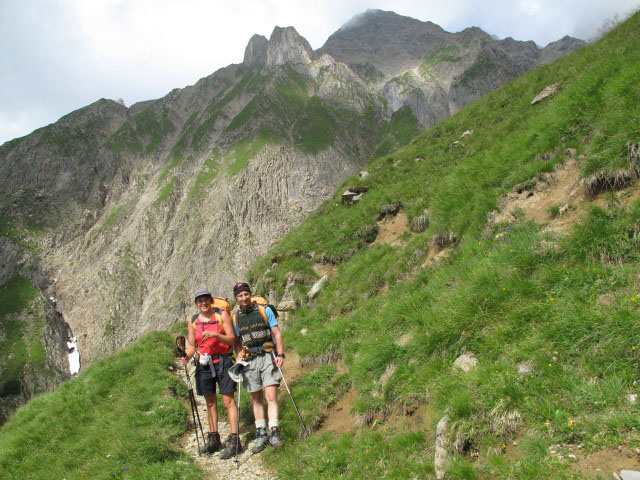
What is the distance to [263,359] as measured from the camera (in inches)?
315

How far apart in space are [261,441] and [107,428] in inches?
205

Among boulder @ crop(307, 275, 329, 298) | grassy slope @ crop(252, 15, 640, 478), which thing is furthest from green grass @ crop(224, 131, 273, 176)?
grassy slope @ crop(252, 15, 640, 478)

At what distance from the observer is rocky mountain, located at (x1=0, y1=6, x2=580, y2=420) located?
10100 centimetres

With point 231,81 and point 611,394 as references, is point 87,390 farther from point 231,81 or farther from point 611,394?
point 231,81

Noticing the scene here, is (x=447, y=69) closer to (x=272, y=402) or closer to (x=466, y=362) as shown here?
(x=272, y=402)

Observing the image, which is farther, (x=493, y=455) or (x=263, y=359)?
(x=263, y=359)

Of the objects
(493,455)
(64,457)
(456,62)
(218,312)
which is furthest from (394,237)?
(456,62)

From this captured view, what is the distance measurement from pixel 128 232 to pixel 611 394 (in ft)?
432

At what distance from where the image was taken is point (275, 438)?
728 cm

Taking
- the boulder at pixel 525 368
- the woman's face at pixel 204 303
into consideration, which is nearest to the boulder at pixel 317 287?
the woman's face at pixel 204 303

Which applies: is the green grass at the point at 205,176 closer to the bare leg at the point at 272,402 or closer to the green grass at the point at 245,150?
the green grass at the point at 245,150

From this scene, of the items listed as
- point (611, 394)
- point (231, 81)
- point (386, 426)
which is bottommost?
point (386, 426)

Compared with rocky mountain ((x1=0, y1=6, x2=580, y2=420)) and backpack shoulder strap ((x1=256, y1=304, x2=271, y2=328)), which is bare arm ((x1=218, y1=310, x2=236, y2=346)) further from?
rocky mountain ((x1=0, y1=6, x2=580, y2=420))

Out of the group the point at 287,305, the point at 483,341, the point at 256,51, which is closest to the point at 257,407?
the point at 483,341
